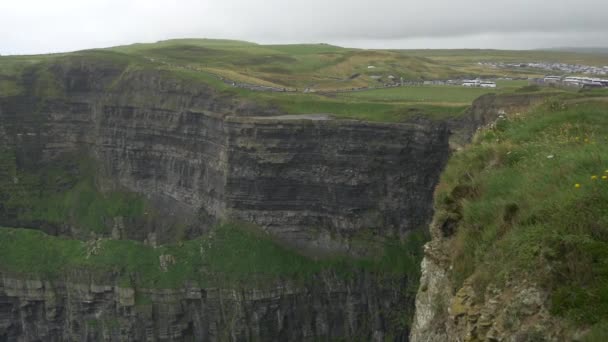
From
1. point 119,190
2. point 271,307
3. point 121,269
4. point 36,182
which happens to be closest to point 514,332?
point 271,307

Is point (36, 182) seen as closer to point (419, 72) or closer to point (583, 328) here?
point (419, 72)

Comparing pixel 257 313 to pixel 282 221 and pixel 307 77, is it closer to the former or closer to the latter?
pixel 282 221

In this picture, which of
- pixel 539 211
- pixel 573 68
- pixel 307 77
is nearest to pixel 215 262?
pixel 307 77

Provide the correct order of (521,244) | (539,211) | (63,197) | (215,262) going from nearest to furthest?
(521,244) < (539,211) < (215,262) < (63,197)

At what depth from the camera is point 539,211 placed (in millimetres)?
10891

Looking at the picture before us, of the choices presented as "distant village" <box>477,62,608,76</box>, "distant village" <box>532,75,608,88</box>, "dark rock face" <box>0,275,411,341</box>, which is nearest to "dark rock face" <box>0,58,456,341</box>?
"dark rock face" <box>0,275,411,341</box>

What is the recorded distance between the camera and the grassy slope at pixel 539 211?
30.0 feet

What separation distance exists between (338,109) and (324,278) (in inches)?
665

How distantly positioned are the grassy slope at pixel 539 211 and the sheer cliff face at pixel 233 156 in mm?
32050

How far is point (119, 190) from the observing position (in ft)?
235

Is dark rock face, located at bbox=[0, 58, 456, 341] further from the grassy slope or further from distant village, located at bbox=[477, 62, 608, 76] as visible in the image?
distant village, located at bbox=[477, 62, 608, 76]

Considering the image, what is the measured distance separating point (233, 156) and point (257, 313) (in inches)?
576

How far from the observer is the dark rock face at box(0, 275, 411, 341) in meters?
49.2

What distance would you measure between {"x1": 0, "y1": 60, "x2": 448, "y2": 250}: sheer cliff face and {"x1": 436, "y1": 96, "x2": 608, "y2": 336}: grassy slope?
1262 inches
